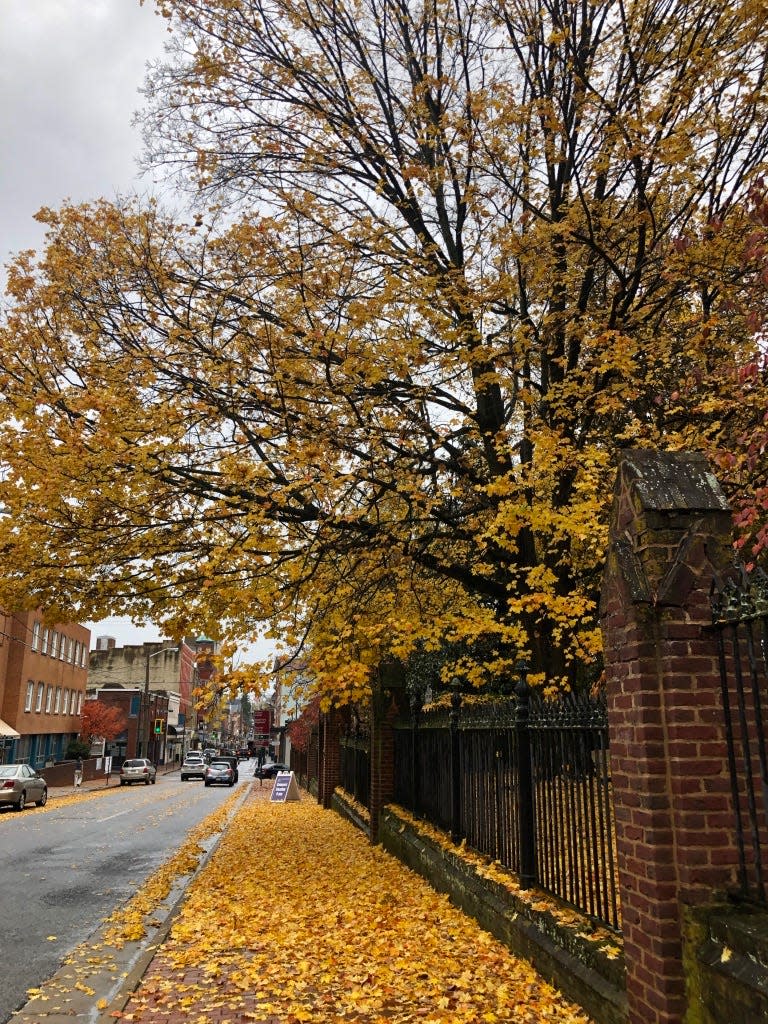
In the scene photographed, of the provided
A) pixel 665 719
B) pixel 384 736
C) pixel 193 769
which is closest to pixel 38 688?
pixel 193 769

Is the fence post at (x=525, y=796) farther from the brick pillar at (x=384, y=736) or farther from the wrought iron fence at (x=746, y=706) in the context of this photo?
the brick pillar at (x=384, y=736)

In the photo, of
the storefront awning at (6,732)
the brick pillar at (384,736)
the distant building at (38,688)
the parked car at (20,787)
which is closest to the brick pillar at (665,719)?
the brick pillar at (384,736)

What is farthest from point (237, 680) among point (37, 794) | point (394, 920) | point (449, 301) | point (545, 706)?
point (37, 794)

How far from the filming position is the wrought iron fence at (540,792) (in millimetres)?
5164

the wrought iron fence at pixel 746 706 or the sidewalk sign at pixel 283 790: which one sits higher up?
the wrought iron fence at pixel 746 706

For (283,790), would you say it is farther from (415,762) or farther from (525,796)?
(525,796)

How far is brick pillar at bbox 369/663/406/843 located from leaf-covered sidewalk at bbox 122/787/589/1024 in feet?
8.78

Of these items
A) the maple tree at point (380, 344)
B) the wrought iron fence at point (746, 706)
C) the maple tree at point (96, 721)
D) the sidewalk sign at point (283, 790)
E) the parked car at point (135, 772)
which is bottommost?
the parked car at point (135, 772)

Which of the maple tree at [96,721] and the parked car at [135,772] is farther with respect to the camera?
the maple tree at [96,721]

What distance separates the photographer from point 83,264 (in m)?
9.99

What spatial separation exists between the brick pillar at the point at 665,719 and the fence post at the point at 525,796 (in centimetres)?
213

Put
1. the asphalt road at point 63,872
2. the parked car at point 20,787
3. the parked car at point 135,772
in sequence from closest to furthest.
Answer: the asphalt road at point 63,872 < the parked car at point 20,787 < the parked car at point 135,772

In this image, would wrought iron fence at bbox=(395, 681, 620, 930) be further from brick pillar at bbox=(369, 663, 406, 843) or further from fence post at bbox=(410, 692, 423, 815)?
brick pillar at bbox=(369, 663, 406, 843)

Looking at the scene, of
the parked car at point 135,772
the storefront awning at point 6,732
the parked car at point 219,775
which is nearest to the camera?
the storefront awning at point 6,732
